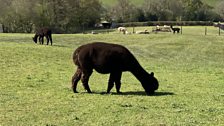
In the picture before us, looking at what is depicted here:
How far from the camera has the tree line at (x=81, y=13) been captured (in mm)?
89625

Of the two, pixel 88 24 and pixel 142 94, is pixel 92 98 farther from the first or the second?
pixel 88 24

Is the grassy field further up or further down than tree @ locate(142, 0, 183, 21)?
further down

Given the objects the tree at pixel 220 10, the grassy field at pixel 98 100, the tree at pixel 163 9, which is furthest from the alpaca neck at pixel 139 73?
the tree at pixel 220 10

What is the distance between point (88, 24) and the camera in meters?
104

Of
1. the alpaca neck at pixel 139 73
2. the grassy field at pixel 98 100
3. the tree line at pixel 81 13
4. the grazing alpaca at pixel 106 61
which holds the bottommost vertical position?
the grassy field at pixel 98 100

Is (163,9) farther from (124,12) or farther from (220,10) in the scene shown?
(220,10)

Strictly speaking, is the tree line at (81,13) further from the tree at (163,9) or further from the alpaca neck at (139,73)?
the alpaca neck at (139,73)

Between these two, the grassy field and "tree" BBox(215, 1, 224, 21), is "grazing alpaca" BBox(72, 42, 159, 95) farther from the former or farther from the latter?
"tree" BBox(215, 1, 224, 21)

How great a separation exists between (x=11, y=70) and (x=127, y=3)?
354 ft

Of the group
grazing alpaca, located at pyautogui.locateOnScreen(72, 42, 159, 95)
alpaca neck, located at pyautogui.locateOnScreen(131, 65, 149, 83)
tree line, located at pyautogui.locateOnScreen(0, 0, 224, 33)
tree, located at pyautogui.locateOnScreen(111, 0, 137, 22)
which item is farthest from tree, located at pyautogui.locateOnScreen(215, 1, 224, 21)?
grazing alpaca, located at pyautogui.locateOnScreen(72, 42, 159, 95)

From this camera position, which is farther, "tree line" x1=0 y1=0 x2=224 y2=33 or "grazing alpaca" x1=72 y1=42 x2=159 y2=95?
"tree line" x1=0 y1=0 x2=224 y2=33

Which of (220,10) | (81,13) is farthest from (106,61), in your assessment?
(220,10)

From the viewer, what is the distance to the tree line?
89625mm

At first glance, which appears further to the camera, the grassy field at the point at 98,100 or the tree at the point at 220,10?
the tree at the point at 220,10
